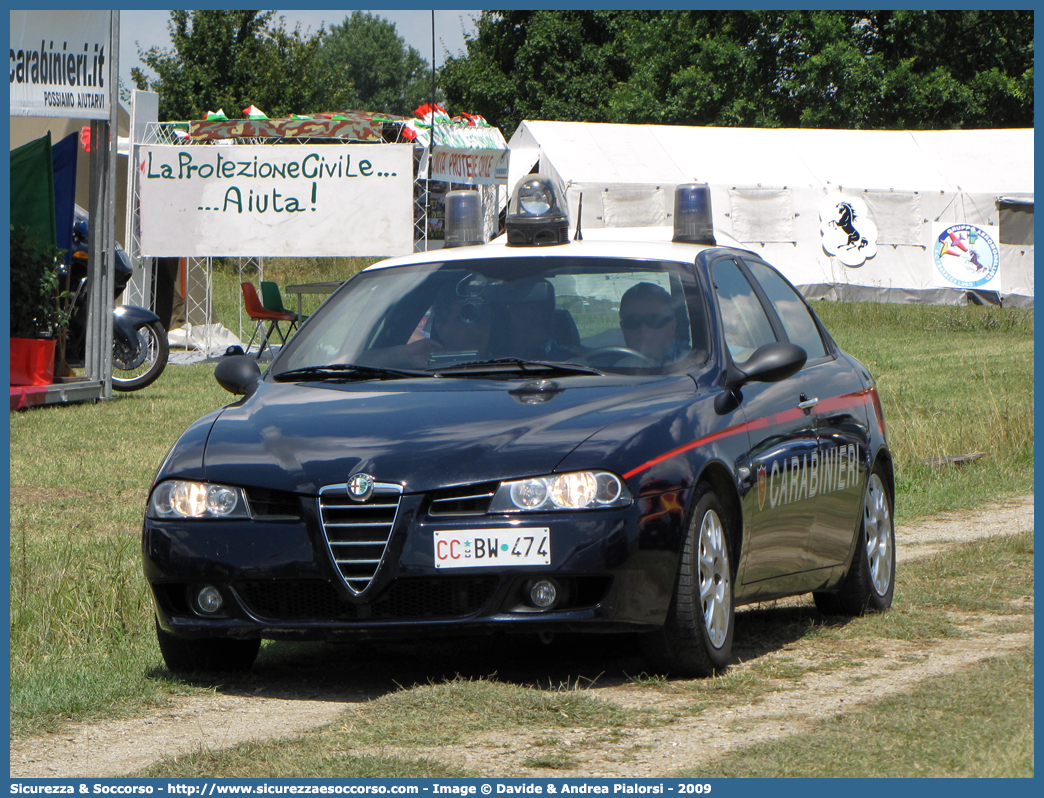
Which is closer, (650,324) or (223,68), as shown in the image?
(650,324)

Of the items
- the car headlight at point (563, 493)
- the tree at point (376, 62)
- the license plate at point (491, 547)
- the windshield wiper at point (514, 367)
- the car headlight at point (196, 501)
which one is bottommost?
the license plate at point (491, 547)

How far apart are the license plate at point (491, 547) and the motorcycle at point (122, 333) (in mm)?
13044

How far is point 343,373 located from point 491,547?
4.52ft

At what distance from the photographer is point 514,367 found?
18.8ft

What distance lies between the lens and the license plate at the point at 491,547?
480cm

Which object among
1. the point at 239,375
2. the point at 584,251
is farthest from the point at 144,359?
the point at 584,251

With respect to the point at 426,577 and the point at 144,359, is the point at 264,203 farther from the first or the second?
the point at 426,577

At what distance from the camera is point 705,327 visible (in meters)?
5.87

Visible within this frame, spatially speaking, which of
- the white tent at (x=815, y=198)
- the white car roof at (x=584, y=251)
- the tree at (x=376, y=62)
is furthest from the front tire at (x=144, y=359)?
the tree at (x=376, y=62)

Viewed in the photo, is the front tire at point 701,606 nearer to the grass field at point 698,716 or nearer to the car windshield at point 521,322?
the grass field at point 698,716

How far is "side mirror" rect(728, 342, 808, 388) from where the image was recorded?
5645 mm

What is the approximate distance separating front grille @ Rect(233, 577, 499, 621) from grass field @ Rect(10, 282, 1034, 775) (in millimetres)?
560

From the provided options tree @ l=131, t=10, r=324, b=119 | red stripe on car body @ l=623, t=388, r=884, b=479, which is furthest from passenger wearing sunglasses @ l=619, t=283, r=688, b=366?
tree @ l=131, t=10, r=324, b=119

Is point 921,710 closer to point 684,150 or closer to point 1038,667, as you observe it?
point 1038,667
